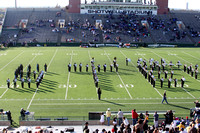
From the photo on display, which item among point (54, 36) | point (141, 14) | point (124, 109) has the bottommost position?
point (124, 109)

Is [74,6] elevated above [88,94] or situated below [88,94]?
above

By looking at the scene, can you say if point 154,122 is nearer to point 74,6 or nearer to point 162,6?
point 74,6

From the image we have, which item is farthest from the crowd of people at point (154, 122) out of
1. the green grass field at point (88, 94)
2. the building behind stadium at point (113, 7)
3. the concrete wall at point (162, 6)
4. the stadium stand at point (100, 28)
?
the concrete wall at point (162, 6)

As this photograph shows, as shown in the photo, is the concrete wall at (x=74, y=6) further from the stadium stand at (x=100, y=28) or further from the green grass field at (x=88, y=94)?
the green grass field at (x=88, y=94)

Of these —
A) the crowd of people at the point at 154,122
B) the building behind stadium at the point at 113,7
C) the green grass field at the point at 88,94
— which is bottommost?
the green grass field at the point at 88,94

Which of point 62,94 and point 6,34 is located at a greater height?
point 6,34

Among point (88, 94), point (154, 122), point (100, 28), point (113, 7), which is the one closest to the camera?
point (154, 122)

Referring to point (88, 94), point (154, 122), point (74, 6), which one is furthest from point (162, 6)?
point (154, 122)

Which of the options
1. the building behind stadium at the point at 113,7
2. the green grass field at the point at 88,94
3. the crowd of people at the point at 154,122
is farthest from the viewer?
the building behind stadium at the point at 113,7

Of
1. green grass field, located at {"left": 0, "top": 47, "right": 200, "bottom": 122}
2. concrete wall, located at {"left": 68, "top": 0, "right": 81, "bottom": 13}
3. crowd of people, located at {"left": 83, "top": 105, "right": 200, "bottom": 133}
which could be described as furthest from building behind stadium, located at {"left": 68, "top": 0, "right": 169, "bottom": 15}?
crowd of people, located at {"left": 83, "top": 105, "right": 200, "bottom": 133}

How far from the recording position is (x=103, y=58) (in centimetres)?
3073

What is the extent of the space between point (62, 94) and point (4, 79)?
631 cm

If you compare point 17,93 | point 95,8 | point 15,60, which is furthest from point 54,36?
point 17,93

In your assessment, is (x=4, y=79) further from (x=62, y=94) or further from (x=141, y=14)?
(x=141, y=14)
